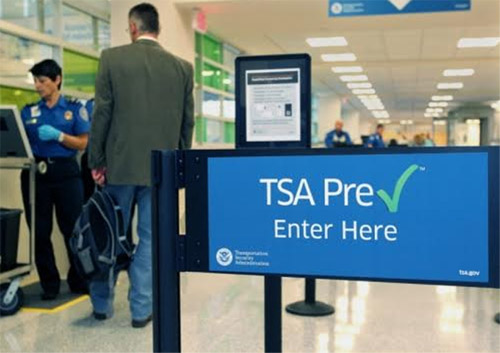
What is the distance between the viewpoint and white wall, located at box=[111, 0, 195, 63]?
5793 millimetres

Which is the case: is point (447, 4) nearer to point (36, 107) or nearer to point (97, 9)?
point (97, 9)

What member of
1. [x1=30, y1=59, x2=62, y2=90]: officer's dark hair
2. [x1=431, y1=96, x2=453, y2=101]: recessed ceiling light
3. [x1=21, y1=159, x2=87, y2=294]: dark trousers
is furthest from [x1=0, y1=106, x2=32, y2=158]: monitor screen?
[x1=431, y1=96, x2=453, y2=101]: recessed ceiling light

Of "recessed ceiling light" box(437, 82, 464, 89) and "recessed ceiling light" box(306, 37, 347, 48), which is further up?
"recessed ceiling light" box(437, 82, 464, 89)

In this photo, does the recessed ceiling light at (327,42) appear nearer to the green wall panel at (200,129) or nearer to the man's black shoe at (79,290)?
the green wall panel at (200,129)

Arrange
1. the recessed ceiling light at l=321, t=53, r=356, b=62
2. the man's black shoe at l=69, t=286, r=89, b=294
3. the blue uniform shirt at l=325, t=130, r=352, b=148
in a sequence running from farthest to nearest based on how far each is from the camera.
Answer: the blue uniform shirt at l=325, t=130, r=352, b=148 < the recessed ceiling light at l=321, t=53, r=356, b=62 < the man's black shoe at l=69, t=286, r=89, b=294

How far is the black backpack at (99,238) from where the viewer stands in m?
3.00

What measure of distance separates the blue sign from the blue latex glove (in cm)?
360

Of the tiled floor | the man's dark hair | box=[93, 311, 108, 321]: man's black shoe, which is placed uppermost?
the man's dark hair

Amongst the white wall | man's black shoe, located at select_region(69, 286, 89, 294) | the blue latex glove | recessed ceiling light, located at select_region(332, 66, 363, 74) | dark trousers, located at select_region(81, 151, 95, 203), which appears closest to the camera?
the blue latex glove

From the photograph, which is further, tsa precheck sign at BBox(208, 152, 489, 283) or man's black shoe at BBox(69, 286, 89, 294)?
man's black shoe at BBox(69, 286, 89, 294)

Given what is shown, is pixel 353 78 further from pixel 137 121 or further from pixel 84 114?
pixel 137 121

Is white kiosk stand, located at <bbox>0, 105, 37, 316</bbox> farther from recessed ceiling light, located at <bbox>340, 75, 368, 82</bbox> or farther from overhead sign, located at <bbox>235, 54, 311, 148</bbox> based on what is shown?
recessed ceiling light, located at <bbox>340, 75, 368, 82</bbox>

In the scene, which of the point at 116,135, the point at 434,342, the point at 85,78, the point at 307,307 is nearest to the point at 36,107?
the point at 116,135

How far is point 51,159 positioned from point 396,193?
2.79 metres
